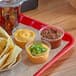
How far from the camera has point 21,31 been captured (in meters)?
0.88

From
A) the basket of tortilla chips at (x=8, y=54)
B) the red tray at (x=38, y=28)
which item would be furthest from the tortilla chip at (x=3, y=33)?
the red tray at (x=38, y=28)

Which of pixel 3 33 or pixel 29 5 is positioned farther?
pixel 29 5

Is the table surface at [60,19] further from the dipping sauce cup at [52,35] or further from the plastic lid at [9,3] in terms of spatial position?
the plastic lid at [9,3]

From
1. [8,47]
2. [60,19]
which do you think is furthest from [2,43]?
[60,19]

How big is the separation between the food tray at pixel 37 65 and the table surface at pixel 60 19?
1cm

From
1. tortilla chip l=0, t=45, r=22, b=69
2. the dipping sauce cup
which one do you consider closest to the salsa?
the dipping sauce cup

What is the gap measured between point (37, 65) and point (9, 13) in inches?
7.5

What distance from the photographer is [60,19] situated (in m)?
1.02

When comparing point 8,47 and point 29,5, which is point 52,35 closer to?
point 8,47

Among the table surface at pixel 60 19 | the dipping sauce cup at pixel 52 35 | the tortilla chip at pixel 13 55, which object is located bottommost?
the table surface at pixel 60 19

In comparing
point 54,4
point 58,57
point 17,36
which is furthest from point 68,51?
point 54,4

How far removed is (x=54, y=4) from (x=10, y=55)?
403 millimetres

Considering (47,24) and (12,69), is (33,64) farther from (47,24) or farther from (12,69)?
(47,24)

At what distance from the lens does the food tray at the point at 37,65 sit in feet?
2.50
